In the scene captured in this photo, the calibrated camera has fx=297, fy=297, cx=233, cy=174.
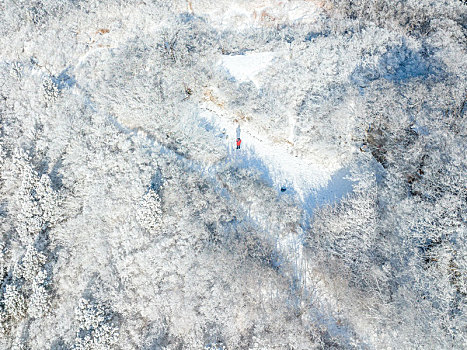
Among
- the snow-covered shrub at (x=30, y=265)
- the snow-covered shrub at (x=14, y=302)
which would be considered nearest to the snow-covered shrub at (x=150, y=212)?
the snow-covered shrub at (x=30, y=265)

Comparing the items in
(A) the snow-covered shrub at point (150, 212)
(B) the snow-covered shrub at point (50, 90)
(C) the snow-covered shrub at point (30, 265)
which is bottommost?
(C) the snow-covered shrub at point (30, 265)

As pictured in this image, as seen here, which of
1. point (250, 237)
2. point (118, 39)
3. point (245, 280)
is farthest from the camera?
point (118, 39)

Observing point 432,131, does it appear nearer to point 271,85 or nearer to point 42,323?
point 271,85

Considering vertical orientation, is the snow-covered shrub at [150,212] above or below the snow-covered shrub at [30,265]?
above

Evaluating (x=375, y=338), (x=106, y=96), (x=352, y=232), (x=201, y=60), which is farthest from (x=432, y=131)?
(x=106, y=96)

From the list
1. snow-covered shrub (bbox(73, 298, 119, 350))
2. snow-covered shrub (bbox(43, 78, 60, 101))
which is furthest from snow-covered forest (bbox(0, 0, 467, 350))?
snow-covered shrub (bbox(43, 78, 60, 101))

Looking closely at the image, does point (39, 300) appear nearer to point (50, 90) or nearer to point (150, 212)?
point (150, 212)

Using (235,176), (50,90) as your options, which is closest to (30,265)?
(50,90)

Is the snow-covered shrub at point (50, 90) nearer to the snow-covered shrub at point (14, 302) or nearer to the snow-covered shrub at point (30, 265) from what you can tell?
the snow-covered shrub at point (30, 265)
